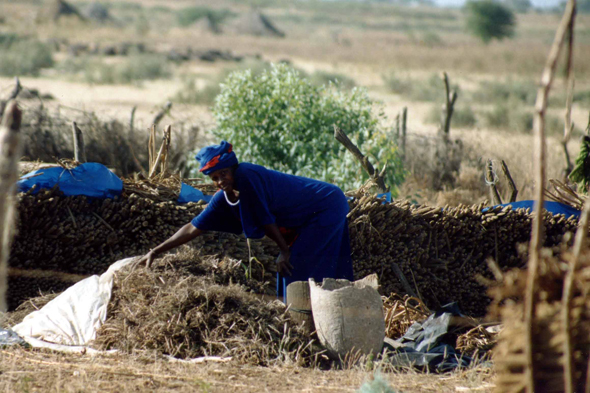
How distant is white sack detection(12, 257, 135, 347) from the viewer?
419cm

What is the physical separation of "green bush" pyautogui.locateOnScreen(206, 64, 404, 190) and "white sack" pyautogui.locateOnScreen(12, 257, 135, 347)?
3.74m

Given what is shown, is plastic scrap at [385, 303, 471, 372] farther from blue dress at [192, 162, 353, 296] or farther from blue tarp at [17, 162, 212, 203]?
blue tarp at [17, 162, 212, 203]

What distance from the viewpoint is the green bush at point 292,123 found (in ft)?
25.6

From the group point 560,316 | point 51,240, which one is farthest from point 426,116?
point 560,316

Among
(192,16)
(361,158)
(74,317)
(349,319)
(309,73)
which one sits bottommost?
(309,73)

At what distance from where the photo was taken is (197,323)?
4.03m

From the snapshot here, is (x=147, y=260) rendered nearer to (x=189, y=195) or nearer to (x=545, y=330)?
(x=189, y=195)

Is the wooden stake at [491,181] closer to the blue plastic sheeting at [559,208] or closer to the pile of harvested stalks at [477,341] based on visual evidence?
the blue plastic sheeting at [559,208]

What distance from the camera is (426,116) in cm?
2155

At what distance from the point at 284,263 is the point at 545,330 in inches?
82.8

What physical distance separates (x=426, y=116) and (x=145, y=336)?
739 inches

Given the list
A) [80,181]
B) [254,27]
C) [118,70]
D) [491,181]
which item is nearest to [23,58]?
[118,70]

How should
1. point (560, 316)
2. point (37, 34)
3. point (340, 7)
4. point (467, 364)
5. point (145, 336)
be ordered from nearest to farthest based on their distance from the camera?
point (560, 316)
point (145, 336)
point (467, 364)
point (37, 34)
point (340, 7)

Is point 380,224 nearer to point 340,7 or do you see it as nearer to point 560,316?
point 560,316
